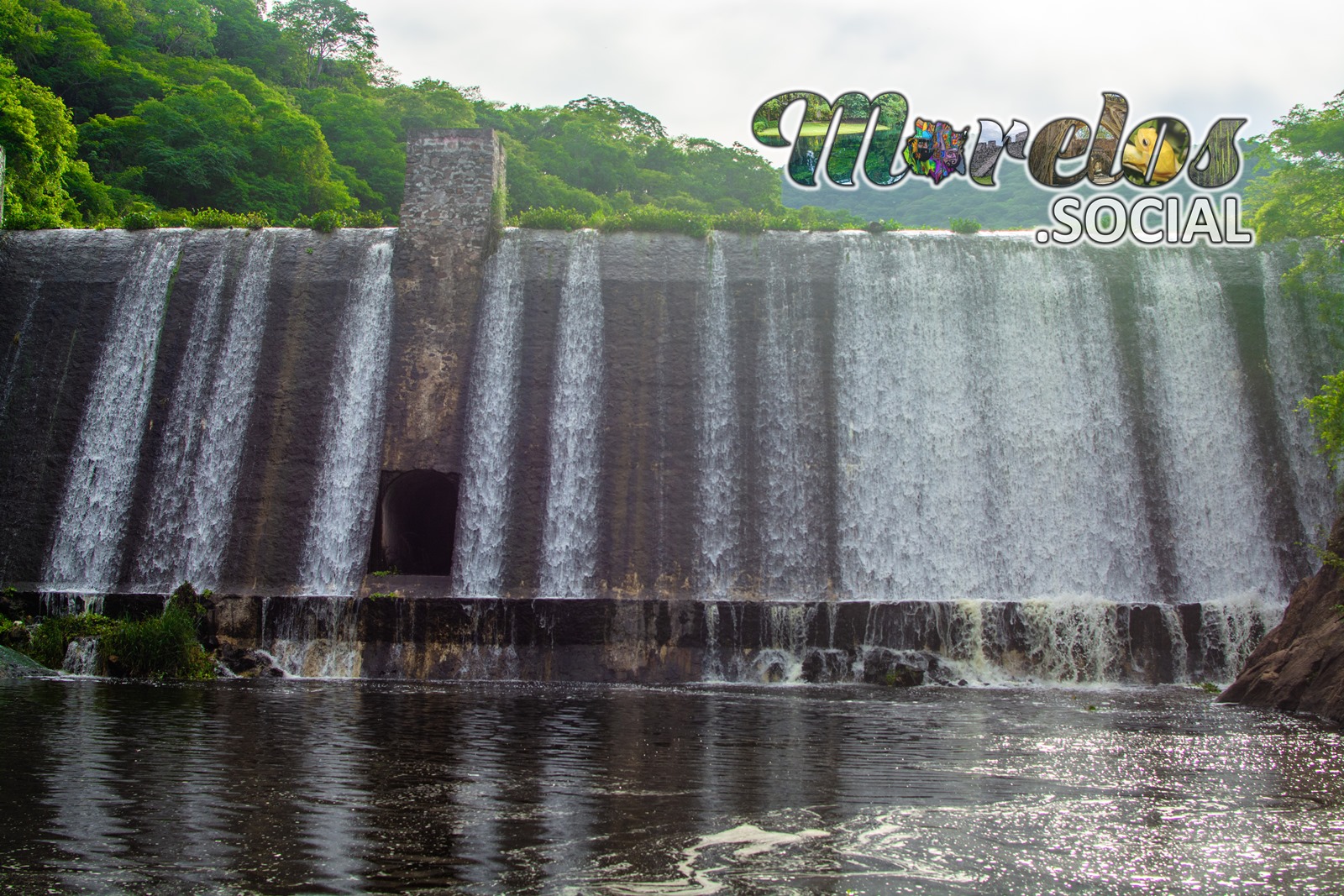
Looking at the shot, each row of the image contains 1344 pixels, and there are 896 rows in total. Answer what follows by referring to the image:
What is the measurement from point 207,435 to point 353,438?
8.76ft

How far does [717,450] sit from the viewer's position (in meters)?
19.3

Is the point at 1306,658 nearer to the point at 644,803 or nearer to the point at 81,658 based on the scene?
the point at 644,803

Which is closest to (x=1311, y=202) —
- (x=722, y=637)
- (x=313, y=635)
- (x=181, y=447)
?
(x=722, y=637)

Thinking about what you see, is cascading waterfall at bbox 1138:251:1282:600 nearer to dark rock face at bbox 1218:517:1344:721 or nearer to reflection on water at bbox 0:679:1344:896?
dark rock face at bbox 1218:517:1344:721

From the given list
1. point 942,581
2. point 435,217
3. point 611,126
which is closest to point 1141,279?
point 942,581

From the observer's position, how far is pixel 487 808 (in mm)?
5438

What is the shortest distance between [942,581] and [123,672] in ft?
41.6

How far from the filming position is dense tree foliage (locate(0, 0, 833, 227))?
1078 inches

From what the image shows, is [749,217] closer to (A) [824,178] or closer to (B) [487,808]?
(A) [824,178]

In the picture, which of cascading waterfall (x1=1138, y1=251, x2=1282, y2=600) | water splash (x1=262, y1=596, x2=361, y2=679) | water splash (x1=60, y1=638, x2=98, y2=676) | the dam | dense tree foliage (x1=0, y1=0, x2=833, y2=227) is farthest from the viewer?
dense tree foliage (x1=0, y1=0, x2=833, y2=227)

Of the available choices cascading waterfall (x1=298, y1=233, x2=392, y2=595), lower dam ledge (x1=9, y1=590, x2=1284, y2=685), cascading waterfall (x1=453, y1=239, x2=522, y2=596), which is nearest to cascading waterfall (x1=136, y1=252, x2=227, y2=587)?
lower dam ledge (x1=9, y1=590, x2=1284, y2=685)

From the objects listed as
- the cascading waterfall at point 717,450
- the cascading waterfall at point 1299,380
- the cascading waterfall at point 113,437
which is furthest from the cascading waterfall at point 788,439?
the cascading waterfall at point 113,437

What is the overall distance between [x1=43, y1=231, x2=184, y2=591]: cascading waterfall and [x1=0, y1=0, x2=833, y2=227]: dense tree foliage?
6.38 feet

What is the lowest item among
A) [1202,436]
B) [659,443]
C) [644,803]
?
[644,803]
